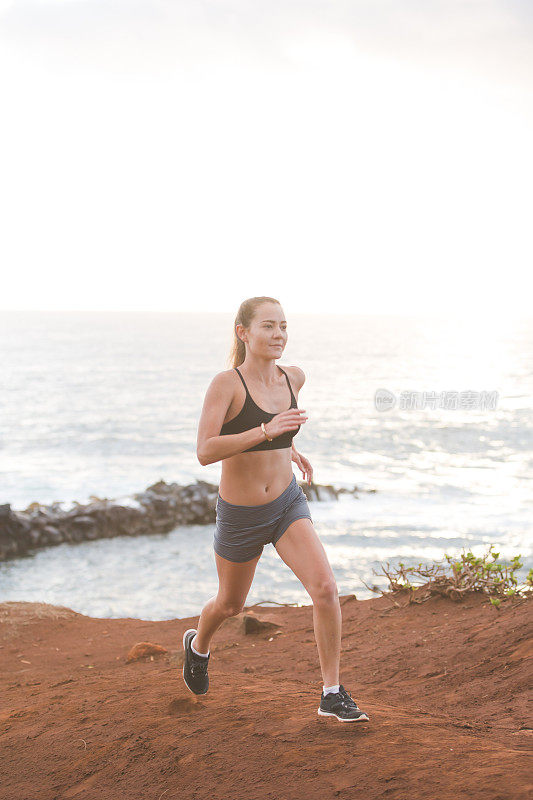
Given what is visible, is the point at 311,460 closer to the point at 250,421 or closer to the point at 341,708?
the point at 250,421

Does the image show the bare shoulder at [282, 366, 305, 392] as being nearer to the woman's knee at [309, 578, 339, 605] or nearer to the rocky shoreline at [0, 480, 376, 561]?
the woman's knee at [309, 578, 339, 605]

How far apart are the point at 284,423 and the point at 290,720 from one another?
1.56 meters

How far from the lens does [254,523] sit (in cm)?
407

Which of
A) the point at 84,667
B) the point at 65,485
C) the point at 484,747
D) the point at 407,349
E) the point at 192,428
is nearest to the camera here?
the point at 484,747

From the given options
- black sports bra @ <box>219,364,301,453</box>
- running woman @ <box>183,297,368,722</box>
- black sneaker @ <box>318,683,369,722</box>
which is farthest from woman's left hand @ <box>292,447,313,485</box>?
black sneaker @ <box>318,683,369,722</box>

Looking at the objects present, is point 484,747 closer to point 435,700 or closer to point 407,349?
point 435,700

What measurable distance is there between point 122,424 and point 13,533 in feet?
87.1

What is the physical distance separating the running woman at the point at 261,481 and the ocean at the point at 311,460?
9463 mm

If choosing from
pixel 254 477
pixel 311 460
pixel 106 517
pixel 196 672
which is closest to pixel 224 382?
pixel 254 477

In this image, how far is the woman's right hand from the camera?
3.73 meters

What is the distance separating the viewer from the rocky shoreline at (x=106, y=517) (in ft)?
59.7

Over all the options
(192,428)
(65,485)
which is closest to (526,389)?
(192,428)

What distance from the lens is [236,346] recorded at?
4.38 m

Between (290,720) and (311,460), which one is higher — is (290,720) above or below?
above
